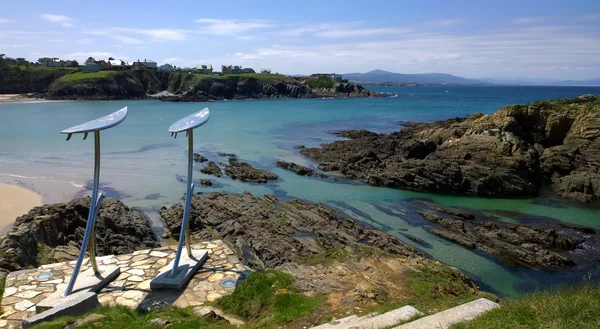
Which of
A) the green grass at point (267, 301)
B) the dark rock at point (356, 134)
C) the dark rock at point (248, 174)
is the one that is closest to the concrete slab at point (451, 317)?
the green grass at point (267, 301)

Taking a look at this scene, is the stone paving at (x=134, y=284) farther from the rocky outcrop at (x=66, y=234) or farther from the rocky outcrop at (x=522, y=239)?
the rocky outcrop at (x=522, y=239)

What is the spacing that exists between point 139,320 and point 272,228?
36.9 feet

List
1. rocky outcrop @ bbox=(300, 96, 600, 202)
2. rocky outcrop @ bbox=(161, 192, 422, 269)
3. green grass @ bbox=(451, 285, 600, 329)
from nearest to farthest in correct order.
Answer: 1. green grass @ bbox=(451, 285, 600, 329)
2. rocky outcrop @ bbox=(161, 192, 422, 269)
3. rocky outcrop @ bbox=(300, 96, 600, 202)

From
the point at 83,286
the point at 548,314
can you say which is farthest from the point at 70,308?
the point at 548,314

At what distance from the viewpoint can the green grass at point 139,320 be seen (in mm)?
7457

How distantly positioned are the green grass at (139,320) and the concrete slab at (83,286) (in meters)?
1.13

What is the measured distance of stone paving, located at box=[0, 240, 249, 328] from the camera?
9.62 metres

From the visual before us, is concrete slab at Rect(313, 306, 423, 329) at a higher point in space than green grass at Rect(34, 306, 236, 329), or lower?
higher

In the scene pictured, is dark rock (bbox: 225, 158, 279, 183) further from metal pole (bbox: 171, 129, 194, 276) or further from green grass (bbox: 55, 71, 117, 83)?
green grass (bbox: 55, 71, 117, 83)

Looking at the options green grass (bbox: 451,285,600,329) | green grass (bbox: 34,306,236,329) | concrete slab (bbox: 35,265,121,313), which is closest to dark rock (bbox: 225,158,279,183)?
concrete slab (bbox: 35,265,121,313)

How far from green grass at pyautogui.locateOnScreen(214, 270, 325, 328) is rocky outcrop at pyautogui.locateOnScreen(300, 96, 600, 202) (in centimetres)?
1969

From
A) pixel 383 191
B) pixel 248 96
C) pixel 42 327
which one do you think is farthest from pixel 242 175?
pixel 248 96

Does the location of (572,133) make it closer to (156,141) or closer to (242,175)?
(242,175)

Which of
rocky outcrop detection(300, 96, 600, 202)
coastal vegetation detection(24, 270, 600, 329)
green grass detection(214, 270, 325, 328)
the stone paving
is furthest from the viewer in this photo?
rocky outcrop detection(300, 96, 600, 202)
